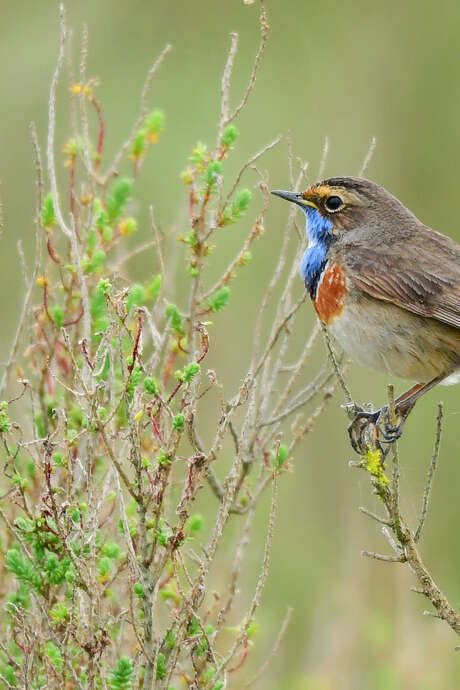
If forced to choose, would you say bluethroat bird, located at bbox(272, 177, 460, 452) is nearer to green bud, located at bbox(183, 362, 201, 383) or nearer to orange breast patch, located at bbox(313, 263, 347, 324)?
orange breast patch, located at bbox(313, 263, 347, 324)

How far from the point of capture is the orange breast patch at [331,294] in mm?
5301

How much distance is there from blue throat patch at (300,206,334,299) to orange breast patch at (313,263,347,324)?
0.08 meters

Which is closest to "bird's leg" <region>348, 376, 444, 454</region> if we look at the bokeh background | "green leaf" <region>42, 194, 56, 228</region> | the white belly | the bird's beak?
the white belly

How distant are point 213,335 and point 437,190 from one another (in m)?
2.32

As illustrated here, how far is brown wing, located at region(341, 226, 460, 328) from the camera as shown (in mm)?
5277

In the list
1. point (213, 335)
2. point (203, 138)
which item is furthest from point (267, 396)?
point (203, 138)

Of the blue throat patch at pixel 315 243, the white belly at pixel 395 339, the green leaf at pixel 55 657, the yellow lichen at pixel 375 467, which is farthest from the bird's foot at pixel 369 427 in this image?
the green leaf at pixel 55 657

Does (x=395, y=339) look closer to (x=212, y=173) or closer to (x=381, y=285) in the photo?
(x=381, y=285)

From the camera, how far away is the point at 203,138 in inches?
380

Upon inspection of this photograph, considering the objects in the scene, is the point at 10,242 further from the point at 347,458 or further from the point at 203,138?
the point at 347,458

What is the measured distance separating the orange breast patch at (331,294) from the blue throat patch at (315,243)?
84 millimetres

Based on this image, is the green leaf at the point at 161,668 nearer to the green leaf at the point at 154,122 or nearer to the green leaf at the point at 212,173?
the green leaf at the point at 212,173

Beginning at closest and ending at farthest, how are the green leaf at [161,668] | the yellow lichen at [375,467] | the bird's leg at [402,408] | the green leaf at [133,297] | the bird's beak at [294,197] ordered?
the green leaf at [161,668] < the yellow lichen at [375,467] < the green leaf at [133,297] < the bird's leg at [402,408] < the bird's beak at [294,197]

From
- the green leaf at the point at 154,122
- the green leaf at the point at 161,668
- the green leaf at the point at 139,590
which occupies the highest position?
the green leaf at the point at 154,122
